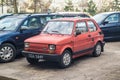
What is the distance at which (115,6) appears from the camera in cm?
3944

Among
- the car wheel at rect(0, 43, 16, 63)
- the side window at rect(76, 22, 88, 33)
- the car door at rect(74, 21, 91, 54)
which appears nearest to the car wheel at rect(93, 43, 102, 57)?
the car door at rect(74, 21, 91, 54)

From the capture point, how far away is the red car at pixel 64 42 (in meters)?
9.18

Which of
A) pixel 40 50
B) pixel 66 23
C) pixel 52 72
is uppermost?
pixel 66 23

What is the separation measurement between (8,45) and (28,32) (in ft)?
3.95

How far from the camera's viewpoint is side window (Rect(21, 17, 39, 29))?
448 inches

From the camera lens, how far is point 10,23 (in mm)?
11391

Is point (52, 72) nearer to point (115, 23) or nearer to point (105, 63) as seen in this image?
point (105, 63)

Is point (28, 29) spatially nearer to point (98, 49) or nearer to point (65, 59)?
point (65, 59)

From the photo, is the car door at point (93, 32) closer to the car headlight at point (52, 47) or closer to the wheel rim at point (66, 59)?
the wheel rim at point (66, 59)

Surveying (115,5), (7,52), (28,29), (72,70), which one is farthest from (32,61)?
(115,5)

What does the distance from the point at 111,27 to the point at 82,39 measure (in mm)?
5131

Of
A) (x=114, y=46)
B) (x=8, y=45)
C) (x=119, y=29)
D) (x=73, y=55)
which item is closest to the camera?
(x=73, y=55)

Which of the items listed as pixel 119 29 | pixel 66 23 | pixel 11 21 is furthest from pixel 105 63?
pixel 119 29

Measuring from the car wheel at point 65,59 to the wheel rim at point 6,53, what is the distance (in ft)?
7.27
